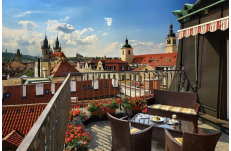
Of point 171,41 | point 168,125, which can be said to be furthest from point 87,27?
point 168,125

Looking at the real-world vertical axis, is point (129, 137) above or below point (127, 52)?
below

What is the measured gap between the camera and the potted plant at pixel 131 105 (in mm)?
4176

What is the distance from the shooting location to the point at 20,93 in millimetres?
21688

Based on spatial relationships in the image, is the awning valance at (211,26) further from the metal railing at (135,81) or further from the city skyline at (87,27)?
the city skyline at (87,27)

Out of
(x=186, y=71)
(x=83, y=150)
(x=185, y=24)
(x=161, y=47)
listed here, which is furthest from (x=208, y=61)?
(x=161, y=47)

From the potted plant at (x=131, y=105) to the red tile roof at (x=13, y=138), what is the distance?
7861mm

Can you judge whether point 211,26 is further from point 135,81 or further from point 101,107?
point 101,107

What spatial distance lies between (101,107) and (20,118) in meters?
9.16

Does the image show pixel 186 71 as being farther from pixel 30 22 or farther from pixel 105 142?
pixel 30 22

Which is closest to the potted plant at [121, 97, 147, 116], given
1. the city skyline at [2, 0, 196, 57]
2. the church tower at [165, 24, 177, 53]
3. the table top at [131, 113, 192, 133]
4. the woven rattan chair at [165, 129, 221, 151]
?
the table top at [131, 113, 192, 133]

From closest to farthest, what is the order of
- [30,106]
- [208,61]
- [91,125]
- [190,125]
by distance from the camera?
1. [190,125]
2. [91,125]
3. [208,61]
4. [30,106]

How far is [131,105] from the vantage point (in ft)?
14.0

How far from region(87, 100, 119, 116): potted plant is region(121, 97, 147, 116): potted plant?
0.65ft

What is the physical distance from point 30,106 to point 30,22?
9083cm
